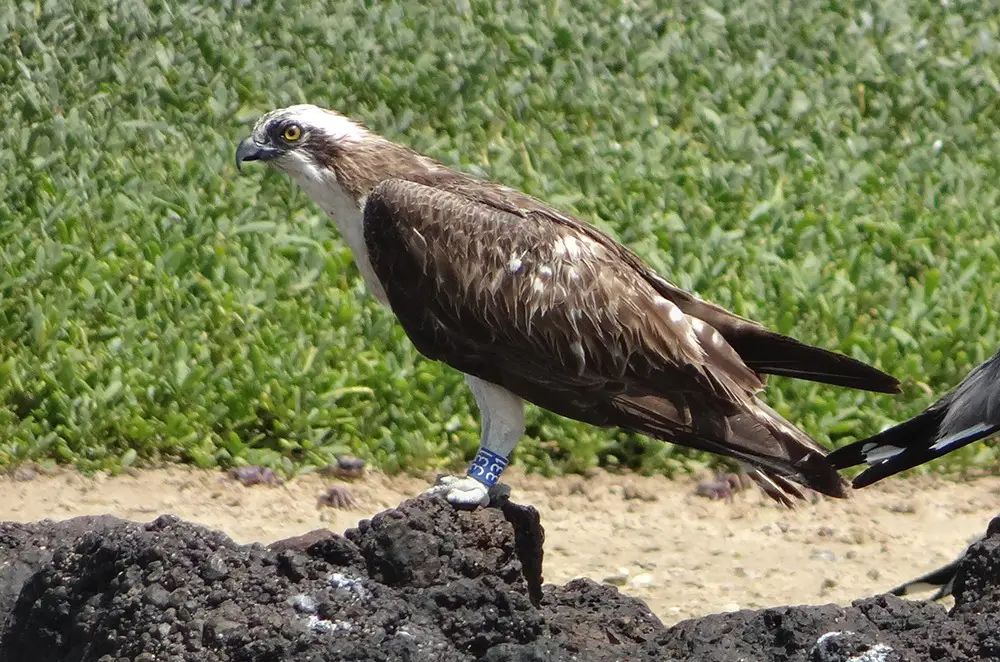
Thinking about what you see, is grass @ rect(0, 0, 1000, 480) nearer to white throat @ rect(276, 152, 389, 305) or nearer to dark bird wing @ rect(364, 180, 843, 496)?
white throat @ rect(276, 152, 389, 305)

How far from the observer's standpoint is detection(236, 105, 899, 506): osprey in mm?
4941

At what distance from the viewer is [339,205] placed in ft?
17.5

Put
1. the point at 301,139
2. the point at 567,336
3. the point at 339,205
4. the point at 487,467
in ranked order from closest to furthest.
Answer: the point at 487,467 → the point at 567,336 → the point at 339,205 → the point at 301,139

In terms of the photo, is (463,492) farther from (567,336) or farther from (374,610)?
(567,336)

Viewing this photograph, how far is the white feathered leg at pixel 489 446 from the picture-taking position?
440 centimetres

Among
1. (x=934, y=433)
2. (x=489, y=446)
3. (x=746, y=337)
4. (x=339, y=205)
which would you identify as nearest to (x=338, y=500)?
(x=339, y=205)

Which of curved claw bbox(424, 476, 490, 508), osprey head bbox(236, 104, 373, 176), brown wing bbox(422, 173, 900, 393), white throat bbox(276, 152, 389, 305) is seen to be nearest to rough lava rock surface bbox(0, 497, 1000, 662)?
curved claw bbox(424, 476, 490, 508)

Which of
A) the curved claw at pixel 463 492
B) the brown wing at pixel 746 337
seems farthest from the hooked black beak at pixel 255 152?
the curved claw at pixel 463 492

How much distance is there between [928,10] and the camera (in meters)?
11.3

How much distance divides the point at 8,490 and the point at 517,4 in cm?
535

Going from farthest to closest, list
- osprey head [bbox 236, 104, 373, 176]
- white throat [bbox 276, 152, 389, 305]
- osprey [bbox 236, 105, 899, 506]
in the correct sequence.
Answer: osprey head [bbox 236, 104, 373, 176]
white throat [bbox 276, 152, 389, 305]
osprey [bbox 236, 105, 899, 506]

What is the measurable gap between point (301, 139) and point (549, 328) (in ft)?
3.60

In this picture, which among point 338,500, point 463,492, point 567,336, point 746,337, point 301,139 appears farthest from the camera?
point 338,500

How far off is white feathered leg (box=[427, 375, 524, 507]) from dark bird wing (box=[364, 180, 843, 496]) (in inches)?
3.9
